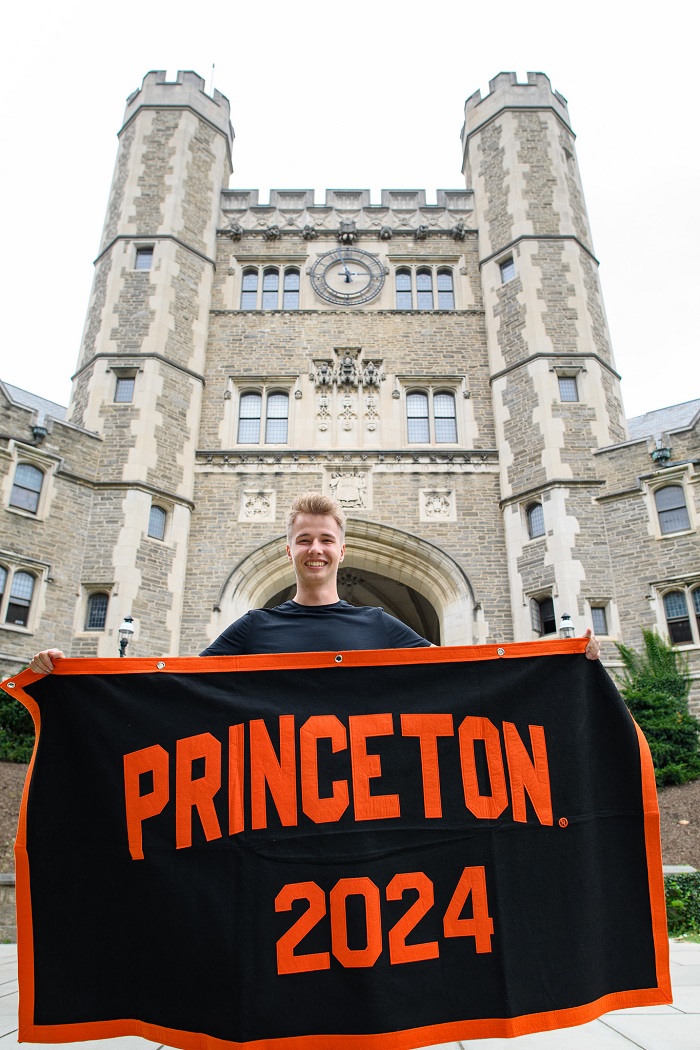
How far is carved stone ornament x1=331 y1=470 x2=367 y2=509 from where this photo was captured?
14.9 m

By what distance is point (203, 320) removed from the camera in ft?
55.3

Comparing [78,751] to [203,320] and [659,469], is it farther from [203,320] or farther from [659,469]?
[203,320]

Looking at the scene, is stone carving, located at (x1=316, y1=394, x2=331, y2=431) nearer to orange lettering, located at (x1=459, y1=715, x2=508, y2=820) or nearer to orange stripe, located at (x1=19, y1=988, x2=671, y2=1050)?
orange lettering, located at (x1=459, y1=715, x2=508, y2=820)

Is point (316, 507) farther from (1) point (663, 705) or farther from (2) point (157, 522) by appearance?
(2) point (157, 522)

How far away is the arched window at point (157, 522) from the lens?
14.0 meters

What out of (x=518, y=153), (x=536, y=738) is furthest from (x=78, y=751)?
(x=518, y=153)

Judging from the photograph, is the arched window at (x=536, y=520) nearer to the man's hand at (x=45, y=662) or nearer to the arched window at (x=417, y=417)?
the arched window at (x=417, y=417)

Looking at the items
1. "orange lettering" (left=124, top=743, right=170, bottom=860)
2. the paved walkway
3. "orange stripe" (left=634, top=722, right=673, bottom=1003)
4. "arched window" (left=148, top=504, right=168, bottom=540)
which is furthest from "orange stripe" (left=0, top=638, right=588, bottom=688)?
"arched window" (left=148, top=504, right=168, bottom=540)

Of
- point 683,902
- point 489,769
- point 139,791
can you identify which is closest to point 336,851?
point 489,769

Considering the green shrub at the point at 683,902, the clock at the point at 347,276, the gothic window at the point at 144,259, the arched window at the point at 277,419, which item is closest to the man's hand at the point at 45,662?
the green shrub at the point at 683,902

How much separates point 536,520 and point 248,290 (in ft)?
32.5

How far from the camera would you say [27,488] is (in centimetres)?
1328

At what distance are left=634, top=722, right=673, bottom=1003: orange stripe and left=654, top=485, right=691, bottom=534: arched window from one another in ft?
38.9

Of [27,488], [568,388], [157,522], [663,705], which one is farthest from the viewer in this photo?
[568,388]
